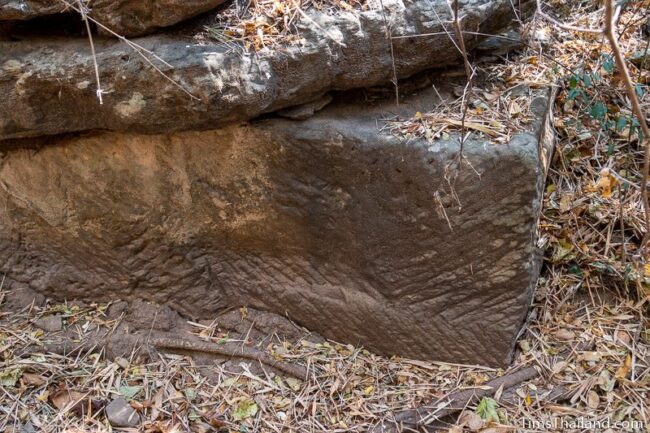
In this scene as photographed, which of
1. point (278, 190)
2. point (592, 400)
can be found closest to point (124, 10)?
point (278, 190)

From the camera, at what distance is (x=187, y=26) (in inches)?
74.3

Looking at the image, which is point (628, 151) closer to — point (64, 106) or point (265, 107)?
point (265, 107)

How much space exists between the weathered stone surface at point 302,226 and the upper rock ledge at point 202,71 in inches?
5.8

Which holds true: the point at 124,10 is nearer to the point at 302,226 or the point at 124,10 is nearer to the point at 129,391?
the point at 302,226

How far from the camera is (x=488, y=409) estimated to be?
2.03 meters

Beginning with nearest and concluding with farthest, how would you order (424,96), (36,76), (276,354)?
(36,76) < (424,96) < (276,354)

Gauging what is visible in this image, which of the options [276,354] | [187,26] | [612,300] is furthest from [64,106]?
[612,300]

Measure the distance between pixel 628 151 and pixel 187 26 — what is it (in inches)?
65.2

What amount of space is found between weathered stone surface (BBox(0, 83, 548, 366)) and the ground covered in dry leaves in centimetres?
11

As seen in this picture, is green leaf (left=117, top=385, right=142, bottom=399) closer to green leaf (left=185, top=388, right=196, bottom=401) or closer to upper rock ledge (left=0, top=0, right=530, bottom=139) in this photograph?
green leaf (left=185, top=388, right=196, bottom=401)

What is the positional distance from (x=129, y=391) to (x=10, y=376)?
1.39ft

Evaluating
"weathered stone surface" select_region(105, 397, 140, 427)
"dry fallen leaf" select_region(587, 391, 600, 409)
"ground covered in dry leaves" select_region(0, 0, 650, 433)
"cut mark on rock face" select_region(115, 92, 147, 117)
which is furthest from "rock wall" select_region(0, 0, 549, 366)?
"weathered stone surface" select_region(105, 397, 140, 427)

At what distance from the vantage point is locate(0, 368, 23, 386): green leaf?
7.07ft

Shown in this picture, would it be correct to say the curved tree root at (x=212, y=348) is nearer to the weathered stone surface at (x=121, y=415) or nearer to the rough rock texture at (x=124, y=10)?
the weathered stone surface at (x=121, y=415)
